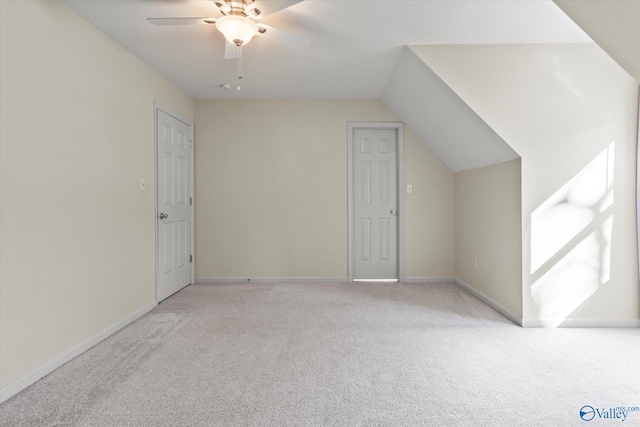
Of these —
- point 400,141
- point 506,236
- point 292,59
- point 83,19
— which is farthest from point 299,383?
point 400,141

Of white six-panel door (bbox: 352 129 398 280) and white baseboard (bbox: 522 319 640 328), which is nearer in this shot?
white baseboard (bbox: 522 319 640 328)

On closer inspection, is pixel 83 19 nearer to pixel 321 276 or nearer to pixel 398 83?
pixel 398 83

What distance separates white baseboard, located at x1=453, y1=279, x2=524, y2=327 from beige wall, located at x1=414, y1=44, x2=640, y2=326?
0.12m

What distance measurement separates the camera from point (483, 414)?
1.65 metres

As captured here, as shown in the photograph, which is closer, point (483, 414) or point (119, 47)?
point (483, 414)

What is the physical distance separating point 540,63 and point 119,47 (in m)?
3.66

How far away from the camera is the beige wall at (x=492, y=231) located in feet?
9.52

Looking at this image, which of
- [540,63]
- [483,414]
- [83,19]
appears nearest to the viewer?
[483,414]

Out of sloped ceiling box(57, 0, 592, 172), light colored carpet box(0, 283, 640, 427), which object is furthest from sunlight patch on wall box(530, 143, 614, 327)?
sloped ceiling box(57, 0, 592, 172)

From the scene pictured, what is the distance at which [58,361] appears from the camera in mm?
2156

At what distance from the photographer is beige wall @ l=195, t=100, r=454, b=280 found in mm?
4387

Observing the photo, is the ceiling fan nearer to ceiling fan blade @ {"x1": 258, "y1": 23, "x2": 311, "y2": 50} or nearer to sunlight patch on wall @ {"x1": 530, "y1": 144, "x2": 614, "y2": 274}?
ceiling fan blade @ {"x1": 258, "y1": 23, "x2": 311, "y2": 50}

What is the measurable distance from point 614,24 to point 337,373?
6.95ft

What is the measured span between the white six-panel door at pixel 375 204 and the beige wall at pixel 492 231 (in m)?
0.86
